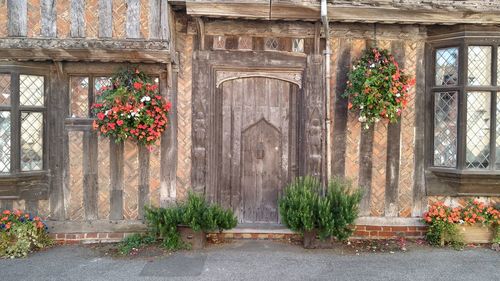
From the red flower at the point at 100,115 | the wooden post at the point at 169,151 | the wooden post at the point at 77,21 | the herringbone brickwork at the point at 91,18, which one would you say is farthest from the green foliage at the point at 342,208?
the wooden post at the point at 77,21

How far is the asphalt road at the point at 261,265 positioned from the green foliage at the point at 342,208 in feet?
1.10

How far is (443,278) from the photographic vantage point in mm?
3916

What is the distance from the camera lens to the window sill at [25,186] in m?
4.66

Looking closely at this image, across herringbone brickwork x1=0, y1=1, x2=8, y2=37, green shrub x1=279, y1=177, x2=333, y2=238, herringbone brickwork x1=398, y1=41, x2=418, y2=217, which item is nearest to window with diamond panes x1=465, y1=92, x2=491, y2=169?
herringbone brickwork x1=398, y1=41, x2=418, y2=217

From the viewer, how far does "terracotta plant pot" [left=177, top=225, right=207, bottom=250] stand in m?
4.67

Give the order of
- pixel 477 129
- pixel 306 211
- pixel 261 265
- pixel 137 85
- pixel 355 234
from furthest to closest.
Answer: pixel 355 234
pixel 477 129
pixel 137 85
pixel 306 211
pixel 261 265

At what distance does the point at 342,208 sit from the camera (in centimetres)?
445

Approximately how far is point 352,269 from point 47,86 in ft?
16.0

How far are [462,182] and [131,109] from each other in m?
4.76

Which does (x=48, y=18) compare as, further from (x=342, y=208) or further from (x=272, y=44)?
(x=342, y=208)

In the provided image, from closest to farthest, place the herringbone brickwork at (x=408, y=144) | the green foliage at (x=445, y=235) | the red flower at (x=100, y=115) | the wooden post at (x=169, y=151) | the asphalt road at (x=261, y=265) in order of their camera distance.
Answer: the asphalt road at (x=261, y=265), the red flower at (x=100, y=115), the green foliage at (x=445, y=235), the wooden post at (x=169, y=151), the herringbone brickwork at (x=408, y=144)

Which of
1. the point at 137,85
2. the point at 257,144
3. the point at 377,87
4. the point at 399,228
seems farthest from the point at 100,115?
the point at 399,228

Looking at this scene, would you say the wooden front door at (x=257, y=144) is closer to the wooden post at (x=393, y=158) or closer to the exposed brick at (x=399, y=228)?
the wooden post at (x=393, y=158)

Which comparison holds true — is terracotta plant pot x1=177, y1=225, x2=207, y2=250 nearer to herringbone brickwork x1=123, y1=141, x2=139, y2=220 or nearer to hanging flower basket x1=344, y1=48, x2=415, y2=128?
herringbone brickwork x1=123, y1=141, x2=139, y2=220
